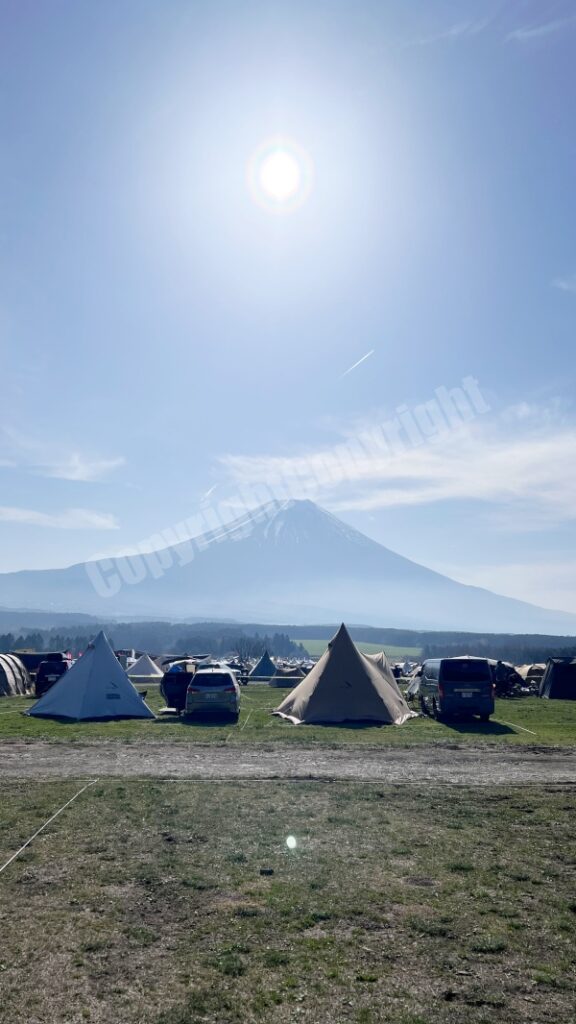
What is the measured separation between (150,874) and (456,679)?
19005 millimetres

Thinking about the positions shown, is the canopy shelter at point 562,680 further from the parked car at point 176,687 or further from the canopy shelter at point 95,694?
the canopy shelter at point 95,694

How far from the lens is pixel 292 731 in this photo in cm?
2170

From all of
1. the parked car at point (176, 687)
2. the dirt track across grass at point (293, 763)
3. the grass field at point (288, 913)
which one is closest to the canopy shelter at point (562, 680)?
the parked car at point (176, 687)

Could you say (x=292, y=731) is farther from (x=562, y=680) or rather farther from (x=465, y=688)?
(x=562, y=680)

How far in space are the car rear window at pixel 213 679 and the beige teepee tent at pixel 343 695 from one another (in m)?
2.40

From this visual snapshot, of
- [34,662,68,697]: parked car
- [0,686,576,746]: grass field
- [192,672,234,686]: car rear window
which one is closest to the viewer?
[0,686,576,746]: grass field

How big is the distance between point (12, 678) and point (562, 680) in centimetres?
3072

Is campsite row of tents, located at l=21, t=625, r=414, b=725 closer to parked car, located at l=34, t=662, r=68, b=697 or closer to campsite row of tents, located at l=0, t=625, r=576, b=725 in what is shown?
campsite row of tents, located at l=0, t=625, r=576, b=725

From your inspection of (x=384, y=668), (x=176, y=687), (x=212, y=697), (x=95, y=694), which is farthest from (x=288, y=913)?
(x=384, y=668)

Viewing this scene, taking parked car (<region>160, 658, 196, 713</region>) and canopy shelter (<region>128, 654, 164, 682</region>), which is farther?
canopy shelter (<region>128, 654, 164, 682</region>)

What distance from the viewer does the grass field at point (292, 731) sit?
1973cm

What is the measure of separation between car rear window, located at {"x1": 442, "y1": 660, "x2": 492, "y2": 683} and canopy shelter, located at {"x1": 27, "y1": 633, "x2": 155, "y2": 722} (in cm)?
1096

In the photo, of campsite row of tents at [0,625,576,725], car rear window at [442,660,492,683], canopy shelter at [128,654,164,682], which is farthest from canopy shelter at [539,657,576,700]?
canopy shelter at [128,654,164,682]

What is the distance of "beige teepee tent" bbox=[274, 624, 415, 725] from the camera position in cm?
2436
